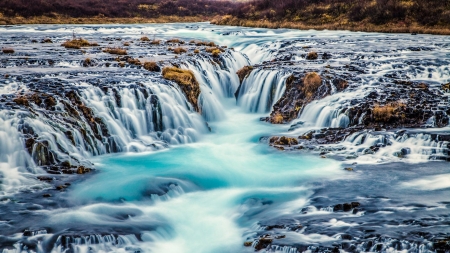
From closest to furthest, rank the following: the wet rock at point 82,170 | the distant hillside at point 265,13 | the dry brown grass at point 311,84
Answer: the wet rock at point 82,170 < the dry brown grass at point 311,84 < the distant hillside at point 265,13

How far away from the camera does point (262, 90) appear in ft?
79.3

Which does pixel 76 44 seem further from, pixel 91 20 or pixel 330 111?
pixel 91 20

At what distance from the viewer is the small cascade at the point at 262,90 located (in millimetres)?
23459

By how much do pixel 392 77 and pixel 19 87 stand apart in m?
16.7

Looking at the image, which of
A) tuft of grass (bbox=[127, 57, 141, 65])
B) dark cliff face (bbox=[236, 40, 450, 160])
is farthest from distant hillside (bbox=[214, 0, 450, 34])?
tuft of grass (bbox=[127, 57, 141, 65])

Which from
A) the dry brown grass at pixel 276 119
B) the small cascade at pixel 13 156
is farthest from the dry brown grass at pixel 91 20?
the small cascade at pixel 13 156

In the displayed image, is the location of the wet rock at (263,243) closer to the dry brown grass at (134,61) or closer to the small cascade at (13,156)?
the small cascade at (13,156)

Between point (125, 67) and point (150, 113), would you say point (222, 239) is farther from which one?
point (125, 67)

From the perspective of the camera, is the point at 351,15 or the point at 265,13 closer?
the point at 351,15

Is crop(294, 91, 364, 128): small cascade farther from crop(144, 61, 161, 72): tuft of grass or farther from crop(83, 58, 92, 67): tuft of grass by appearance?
crop(83, 58, 92, 67): tuft of grass

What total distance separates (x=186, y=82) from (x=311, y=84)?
229 inches

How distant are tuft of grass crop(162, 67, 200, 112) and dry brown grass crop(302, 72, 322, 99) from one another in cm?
506

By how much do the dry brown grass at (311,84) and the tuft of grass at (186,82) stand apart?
16.6 ft

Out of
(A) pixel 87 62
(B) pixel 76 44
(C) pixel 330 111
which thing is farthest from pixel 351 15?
(A) pixel 87 62
